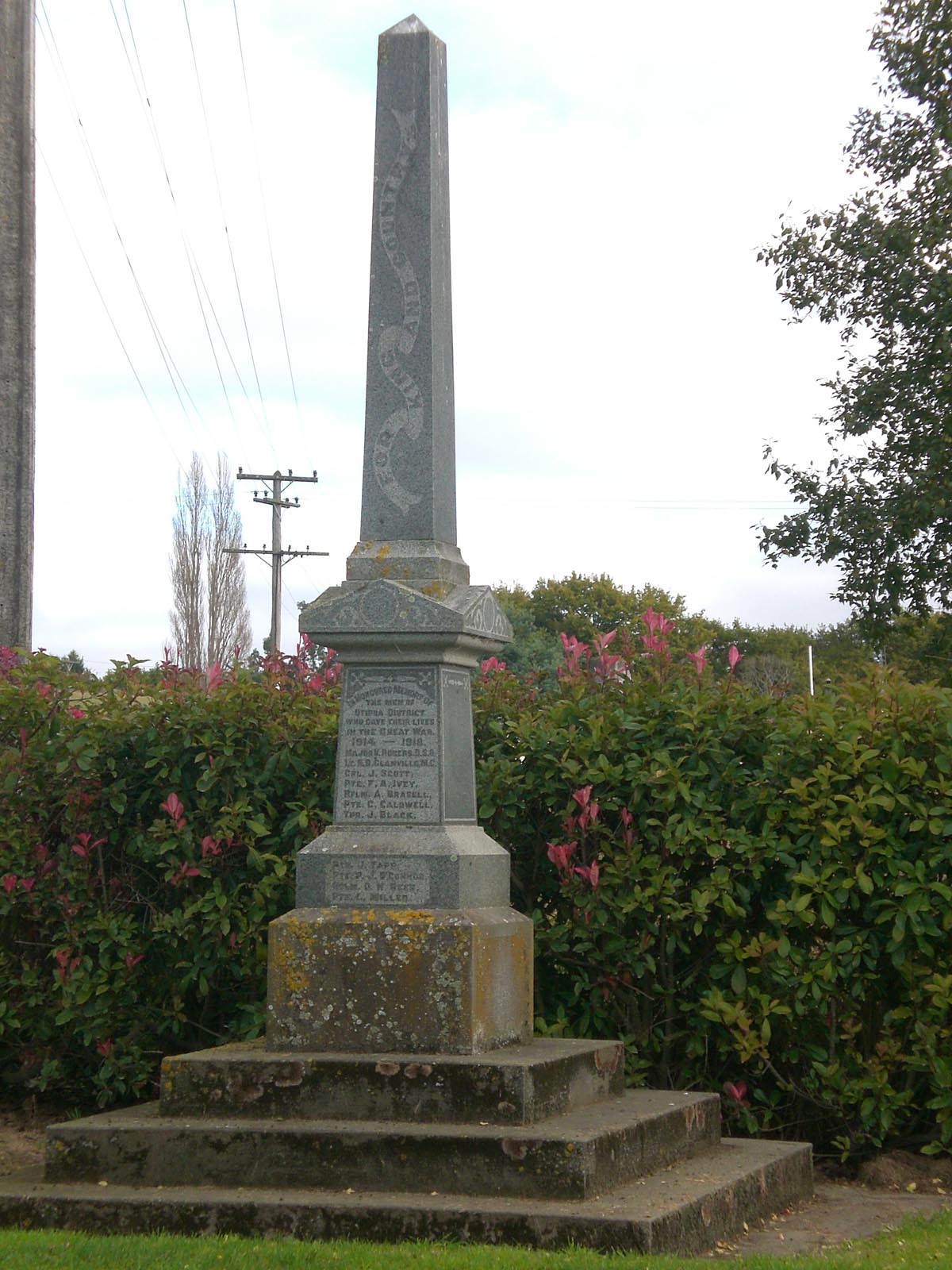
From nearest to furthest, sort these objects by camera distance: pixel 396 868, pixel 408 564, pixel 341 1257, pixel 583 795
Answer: pixel 341 1257 → pixel 396 868 → pixel 408 564 → pixel 583 795

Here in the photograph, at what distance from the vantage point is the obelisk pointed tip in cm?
808

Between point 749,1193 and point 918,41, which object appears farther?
point 918,41

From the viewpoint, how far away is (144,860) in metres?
9.02

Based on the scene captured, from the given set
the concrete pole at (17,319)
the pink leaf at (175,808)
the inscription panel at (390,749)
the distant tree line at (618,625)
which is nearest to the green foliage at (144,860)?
the pink leaf at (175,808)

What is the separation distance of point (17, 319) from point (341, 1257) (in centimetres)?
950

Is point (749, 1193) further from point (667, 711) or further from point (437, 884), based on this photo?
point (667, 711)

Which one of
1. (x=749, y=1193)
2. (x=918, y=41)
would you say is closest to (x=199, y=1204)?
(x=749, y=1193)

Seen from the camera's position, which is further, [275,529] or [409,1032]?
[275,529]

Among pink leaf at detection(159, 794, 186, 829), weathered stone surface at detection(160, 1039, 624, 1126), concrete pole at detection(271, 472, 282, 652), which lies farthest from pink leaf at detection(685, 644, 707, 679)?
concrete pole at detection(271, 472, 282, 652)

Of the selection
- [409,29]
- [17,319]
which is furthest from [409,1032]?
[17,319]

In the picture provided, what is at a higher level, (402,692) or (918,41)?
(918,41)

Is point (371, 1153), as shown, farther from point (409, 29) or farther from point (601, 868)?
point (409, 29)

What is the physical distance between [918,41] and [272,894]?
16338mm

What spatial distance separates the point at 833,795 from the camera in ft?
25.7
